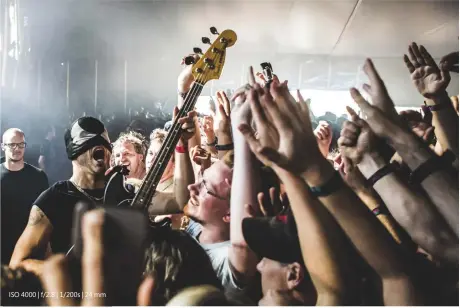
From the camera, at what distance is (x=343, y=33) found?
2412 mm

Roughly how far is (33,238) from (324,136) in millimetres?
1249

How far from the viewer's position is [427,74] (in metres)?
2.33

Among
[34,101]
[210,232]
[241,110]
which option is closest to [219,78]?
[241,110]

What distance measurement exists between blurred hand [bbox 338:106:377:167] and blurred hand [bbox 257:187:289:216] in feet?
1.01

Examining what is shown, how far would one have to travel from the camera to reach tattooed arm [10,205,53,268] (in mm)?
2344

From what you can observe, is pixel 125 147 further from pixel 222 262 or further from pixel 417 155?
pixel 417 155

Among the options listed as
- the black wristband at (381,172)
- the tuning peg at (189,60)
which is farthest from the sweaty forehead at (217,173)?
the black wristband at (381,172)

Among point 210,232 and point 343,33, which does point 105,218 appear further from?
point 343,33

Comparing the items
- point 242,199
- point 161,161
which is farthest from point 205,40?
point 242,199

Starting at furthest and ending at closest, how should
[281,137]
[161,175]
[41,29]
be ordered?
1. [41,29]
2. [161,175]
3. [281,137]

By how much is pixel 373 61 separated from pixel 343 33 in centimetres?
18

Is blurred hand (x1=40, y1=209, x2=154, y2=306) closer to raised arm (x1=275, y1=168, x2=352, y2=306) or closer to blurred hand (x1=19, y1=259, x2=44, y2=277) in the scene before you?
blurred hand (x1=19, y1=259, x2=44, y2=277)

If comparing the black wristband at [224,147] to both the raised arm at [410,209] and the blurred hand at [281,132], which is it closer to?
the blurred hand at [281,132]

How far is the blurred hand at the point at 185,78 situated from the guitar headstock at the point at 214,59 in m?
0.02
